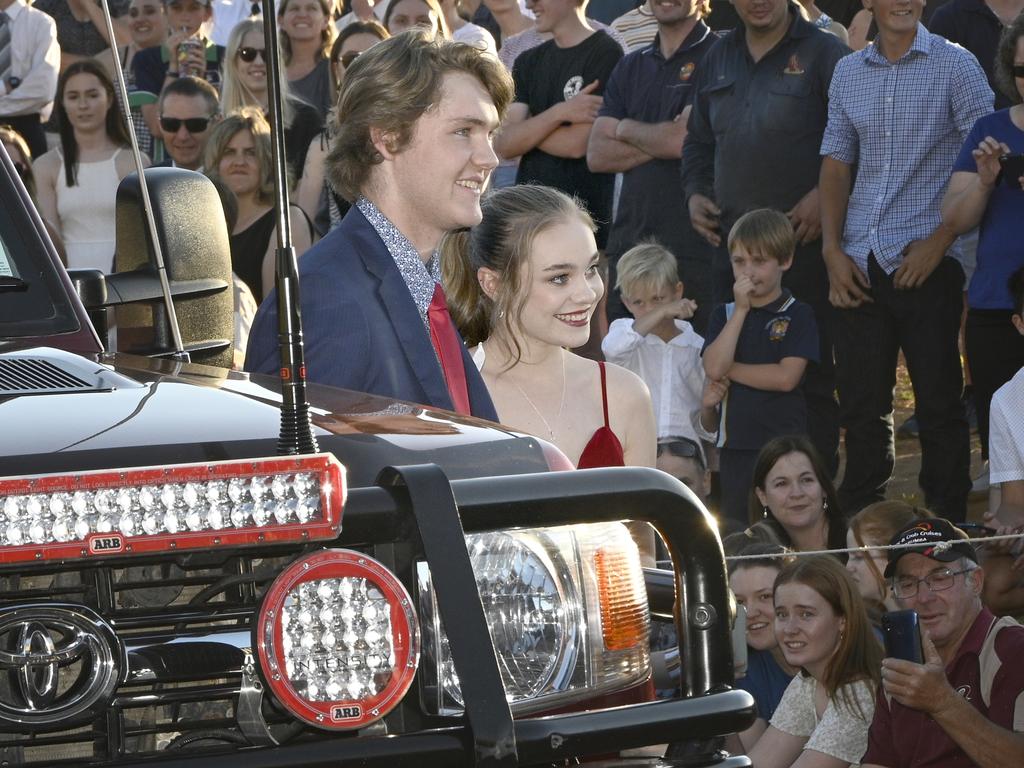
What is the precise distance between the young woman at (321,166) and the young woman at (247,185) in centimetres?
26

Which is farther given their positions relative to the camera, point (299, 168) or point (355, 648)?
point (299, 168)

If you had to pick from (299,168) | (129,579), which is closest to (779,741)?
(129,579)

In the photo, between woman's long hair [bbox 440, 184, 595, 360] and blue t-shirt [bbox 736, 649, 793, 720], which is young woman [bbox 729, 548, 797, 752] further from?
woman's long hair [bbox 440, 184, 595, 360]

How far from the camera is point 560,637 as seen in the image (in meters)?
2.51

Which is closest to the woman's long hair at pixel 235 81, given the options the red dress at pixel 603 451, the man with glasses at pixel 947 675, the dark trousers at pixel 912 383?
the dark trousers at pixel 912 383

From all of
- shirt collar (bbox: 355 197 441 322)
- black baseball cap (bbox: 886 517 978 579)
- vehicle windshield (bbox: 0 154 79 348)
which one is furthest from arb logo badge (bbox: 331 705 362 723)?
black baseball cap (bbox: 886 517 978 579)

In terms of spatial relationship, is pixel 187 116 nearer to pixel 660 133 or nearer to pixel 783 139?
pixel 660 133

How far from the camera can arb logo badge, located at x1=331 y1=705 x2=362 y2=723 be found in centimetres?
227

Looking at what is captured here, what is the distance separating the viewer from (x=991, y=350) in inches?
291

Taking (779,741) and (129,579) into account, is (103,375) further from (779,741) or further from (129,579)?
(779,741)

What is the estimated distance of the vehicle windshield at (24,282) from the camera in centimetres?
345

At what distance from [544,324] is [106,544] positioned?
98.2 inches

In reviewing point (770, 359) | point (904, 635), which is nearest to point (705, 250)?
point (770, 359)

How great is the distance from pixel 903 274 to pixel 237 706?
5576mm
